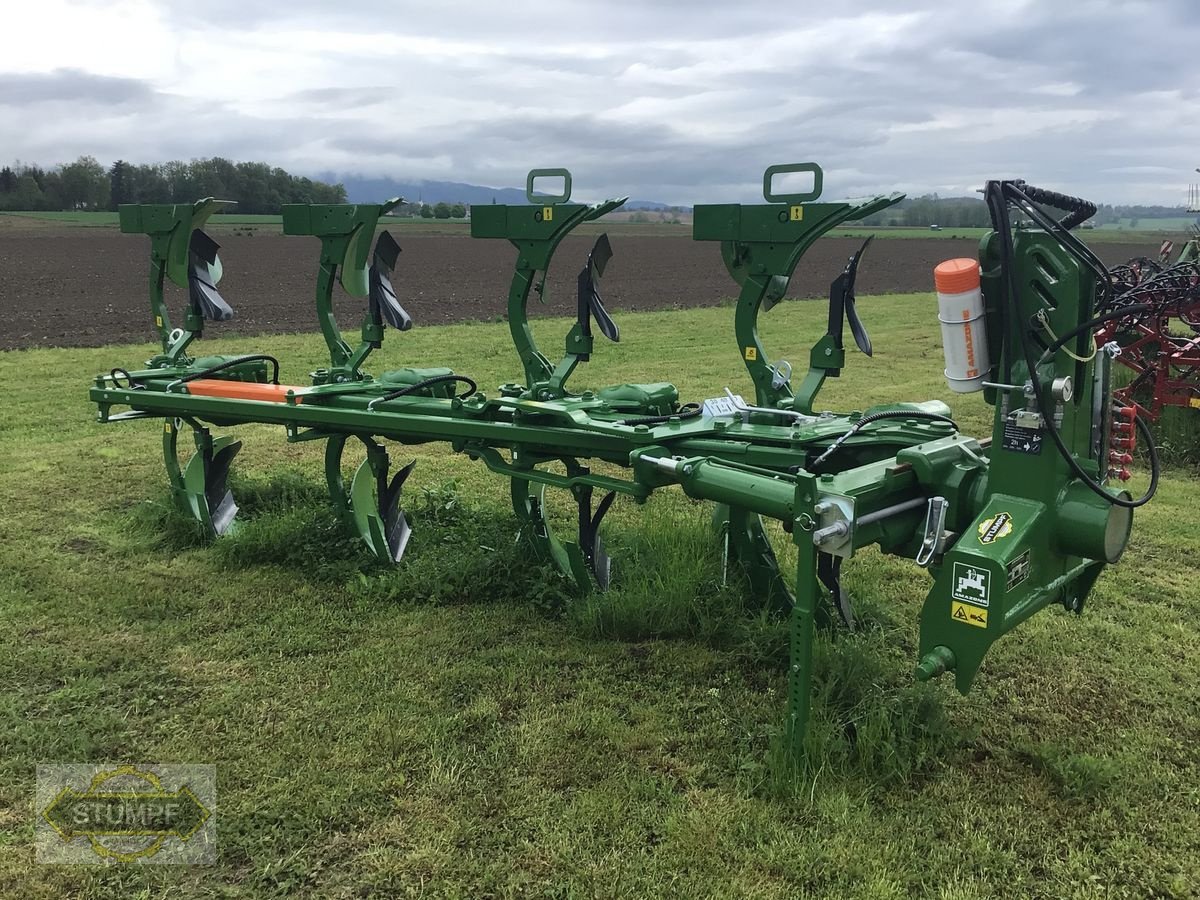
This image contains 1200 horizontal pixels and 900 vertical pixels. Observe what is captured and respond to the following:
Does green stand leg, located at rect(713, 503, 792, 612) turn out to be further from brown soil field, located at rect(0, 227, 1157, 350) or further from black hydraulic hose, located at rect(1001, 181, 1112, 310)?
brown soil field, located at rect(0, 227, 1157, 350)

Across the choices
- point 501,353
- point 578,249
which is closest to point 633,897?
point 501,353

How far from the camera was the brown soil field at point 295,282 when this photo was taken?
1734 centimetres

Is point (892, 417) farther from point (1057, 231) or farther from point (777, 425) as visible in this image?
point (1057, 231)

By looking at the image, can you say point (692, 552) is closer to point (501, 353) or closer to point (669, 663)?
point (669, 663)

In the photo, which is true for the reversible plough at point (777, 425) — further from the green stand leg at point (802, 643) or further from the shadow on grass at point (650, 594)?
the shadow on grass at point (650, 594)

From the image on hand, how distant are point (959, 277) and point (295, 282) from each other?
2478cm

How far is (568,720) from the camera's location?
3.75m

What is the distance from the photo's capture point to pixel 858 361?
43.8 ft

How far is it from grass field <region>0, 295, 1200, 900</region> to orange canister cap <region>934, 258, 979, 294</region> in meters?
1.52

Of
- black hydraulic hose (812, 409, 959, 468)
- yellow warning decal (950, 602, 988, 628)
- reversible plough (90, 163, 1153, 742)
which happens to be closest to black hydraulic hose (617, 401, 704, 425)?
reversible plough (90, 163, 1153, 742)

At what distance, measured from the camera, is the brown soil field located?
56.9 ft

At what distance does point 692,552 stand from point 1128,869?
257cm
